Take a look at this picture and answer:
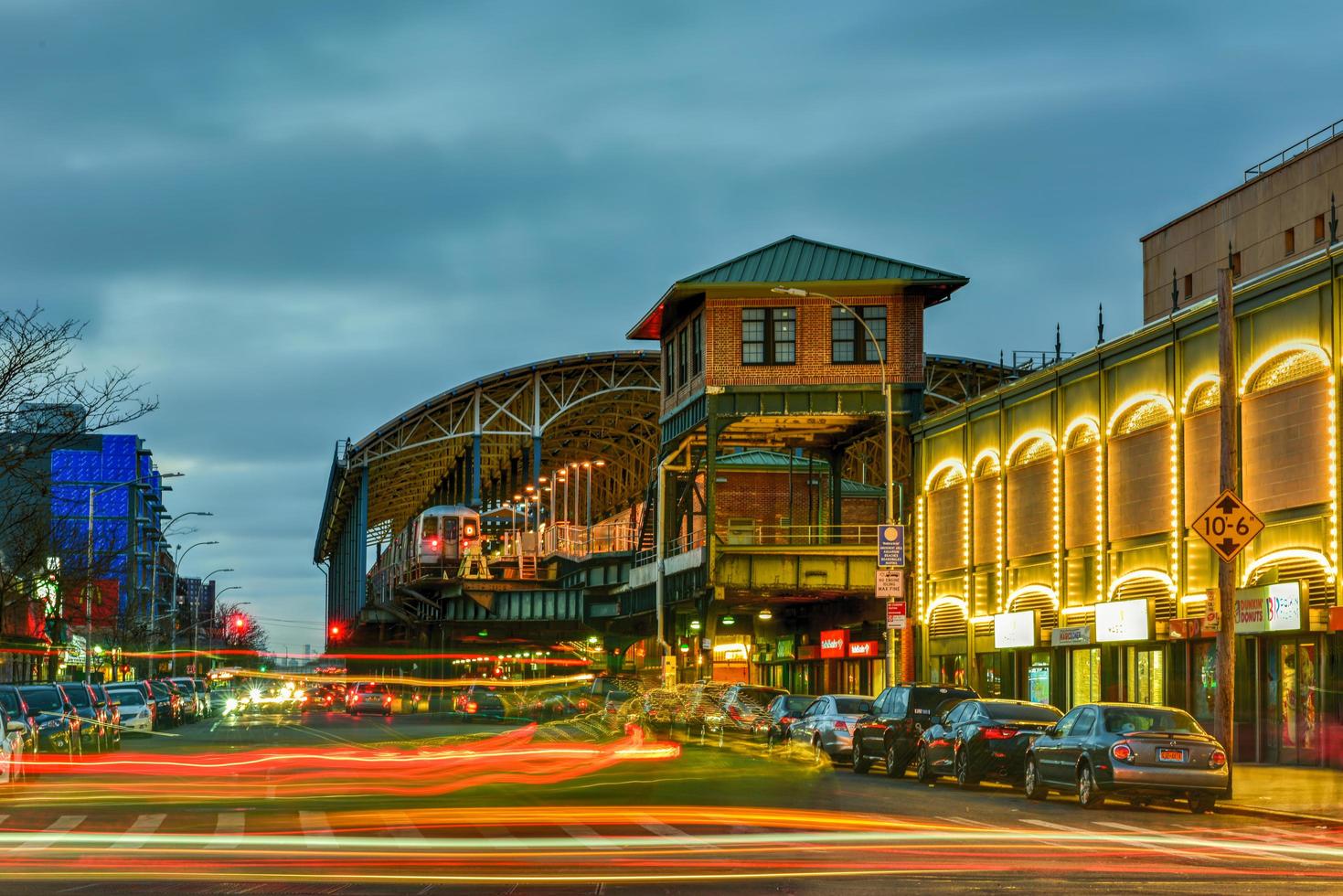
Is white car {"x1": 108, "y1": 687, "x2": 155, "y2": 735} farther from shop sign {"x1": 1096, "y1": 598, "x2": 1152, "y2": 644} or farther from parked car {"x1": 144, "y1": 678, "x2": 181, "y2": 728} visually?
shop sign {"x1": 1096, "y1": 598, "x2": 1152, "y2": 644}

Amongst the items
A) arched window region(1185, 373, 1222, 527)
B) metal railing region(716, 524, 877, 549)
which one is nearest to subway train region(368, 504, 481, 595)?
metal railing region(716, 524, 877, 549)

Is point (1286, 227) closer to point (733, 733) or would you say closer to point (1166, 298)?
point (1166, 298)

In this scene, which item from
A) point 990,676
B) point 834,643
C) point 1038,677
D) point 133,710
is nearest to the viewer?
point 1038,677

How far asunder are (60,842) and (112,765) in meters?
13.5

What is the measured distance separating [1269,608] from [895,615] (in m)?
9.55

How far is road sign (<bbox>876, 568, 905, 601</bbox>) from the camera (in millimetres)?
40188

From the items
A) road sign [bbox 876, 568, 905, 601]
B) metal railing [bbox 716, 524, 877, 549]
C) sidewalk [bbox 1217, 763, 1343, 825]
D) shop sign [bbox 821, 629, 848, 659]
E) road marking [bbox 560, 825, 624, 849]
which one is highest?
metal railing [bbox 716, 524, 877, 549]

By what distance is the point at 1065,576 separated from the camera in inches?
1677

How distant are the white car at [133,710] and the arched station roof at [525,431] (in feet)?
151

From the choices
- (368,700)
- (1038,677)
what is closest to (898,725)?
(1038,677)

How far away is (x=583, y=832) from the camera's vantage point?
18.4m

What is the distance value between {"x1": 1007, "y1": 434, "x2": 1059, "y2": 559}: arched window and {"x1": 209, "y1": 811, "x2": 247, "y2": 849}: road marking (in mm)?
26615

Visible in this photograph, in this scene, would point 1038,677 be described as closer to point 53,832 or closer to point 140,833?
point 140,833

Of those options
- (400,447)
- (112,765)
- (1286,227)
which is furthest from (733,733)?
(400,447)
